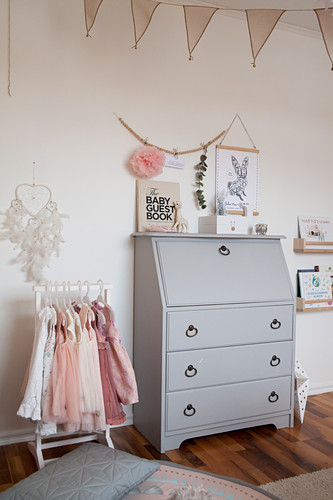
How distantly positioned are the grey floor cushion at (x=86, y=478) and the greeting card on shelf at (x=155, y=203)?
55.9 inches

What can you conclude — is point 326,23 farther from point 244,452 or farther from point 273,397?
point 244,452

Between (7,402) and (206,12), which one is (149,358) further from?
(206,12)

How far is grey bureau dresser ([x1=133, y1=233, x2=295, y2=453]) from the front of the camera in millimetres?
2480

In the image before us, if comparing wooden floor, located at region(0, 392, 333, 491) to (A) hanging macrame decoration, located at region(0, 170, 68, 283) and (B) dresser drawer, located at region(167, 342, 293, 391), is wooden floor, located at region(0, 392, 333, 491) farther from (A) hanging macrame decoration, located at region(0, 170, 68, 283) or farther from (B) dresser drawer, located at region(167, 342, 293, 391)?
(A) hanging macrame decoration, located at region(0, 170, 68, 283)

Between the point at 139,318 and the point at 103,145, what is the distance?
3.66 ft

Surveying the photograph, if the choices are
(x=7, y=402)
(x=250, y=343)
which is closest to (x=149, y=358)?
(x=250, y=343)

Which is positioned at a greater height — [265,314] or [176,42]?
[176,42]

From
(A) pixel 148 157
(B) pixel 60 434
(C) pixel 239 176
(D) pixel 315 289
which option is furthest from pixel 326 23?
(B) pixel 60 434

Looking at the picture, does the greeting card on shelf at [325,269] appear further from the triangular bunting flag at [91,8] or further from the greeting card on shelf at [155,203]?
the triangular bunting flag at [91,8]

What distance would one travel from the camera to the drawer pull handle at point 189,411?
2501 mm

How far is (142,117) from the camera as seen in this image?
2.90 metres


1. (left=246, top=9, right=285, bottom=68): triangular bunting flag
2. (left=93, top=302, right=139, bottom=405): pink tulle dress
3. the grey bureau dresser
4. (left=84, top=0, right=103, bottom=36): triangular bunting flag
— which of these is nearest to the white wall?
(left=84, top=0, right=103, bottom=36): triangular bunting flag

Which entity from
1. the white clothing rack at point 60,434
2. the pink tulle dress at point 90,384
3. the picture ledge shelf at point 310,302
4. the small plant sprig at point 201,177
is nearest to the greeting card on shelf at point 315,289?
the picture ledge shelf at point 310,302

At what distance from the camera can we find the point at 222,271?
2703 millimetres
